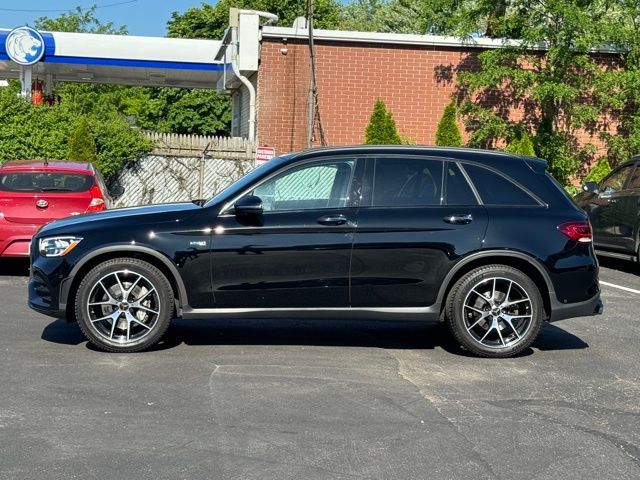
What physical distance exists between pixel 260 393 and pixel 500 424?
63.1 inches

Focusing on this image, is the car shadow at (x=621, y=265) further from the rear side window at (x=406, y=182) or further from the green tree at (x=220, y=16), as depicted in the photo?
the green tree at (x=220, y=16)

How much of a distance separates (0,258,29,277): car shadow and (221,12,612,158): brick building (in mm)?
11227

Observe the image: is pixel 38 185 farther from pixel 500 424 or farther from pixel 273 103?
pixel 273 103

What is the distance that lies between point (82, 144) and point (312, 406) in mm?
17469

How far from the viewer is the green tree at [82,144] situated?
22266mm

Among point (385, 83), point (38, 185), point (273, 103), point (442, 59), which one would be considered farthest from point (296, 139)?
point (38, 185)

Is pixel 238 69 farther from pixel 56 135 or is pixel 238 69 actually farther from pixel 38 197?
pixel 38 197

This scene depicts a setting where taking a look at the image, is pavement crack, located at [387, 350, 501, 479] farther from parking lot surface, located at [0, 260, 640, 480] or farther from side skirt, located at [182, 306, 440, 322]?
side skirt, located at [182, 306, 440, 322]

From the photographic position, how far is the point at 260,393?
6473mm

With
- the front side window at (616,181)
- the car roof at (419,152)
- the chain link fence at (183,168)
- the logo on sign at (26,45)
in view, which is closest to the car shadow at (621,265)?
the front side window at (616,181)

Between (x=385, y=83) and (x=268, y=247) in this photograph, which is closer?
(x=268, y=247)

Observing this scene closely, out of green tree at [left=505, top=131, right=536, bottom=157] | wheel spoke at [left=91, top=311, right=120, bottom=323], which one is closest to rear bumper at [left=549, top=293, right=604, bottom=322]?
wheel spoke at [left=91, top=311, right=120, bottom=323]

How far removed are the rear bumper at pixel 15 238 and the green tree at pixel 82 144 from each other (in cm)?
1039

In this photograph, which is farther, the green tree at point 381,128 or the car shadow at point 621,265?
the green tree at point 381,128
